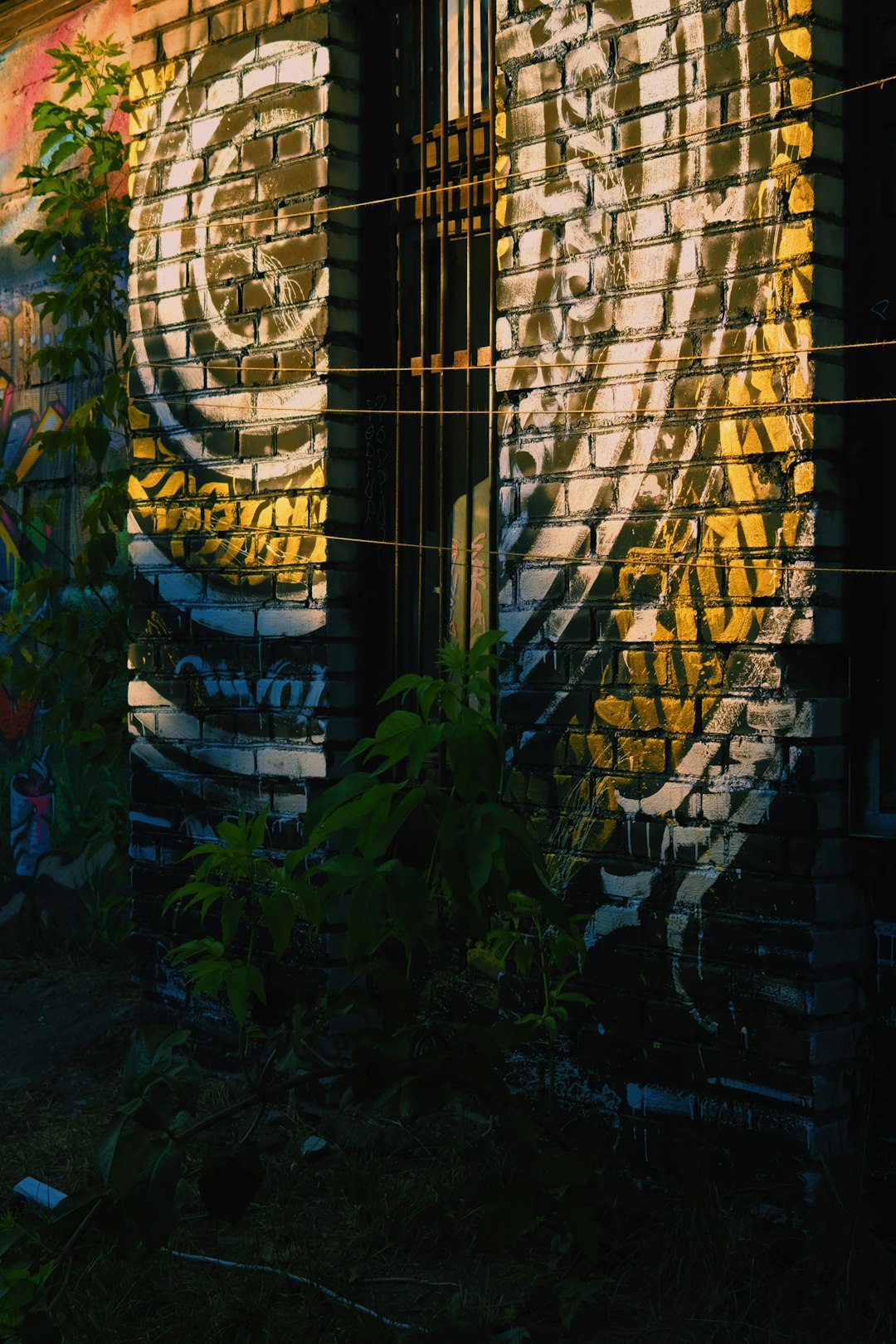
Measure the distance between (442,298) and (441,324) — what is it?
0.07m

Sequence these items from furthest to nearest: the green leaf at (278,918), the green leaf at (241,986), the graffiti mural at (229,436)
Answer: the graffiti mural at (229,436), the green leaf at (241,986), the green leaf at (278,918)

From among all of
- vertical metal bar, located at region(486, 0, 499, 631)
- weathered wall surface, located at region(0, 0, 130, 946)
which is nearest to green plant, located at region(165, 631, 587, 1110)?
vertical metal bar, located at region(486, 0, 499, 631)

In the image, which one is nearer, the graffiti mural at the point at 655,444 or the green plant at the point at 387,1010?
the green plant at the point at 387,1010

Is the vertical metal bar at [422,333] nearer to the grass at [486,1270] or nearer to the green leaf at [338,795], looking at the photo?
the green leaf at [338,795]

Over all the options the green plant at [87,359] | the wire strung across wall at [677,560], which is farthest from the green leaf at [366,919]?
the green plant at [87,359]

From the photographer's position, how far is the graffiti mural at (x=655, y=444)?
9.39 ft

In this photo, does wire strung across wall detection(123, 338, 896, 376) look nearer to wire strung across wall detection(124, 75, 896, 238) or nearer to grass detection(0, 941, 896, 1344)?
wire strung across wall detection(124, 75, 896, 238)

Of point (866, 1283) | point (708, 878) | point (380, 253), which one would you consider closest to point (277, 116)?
point (380, 253)

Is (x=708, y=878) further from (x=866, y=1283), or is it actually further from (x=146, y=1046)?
(x=146, y=1046)

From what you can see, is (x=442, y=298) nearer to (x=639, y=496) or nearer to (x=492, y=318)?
(x=492, y=318)

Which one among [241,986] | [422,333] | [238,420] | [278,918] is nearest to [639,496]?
[422,333]

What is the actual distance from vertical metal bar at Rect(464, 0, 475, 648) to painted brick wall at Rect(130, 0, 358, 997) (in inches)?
14.1

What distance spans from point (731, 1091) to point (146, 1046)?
1.21m

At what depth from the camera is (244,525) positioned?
408 centimetres
